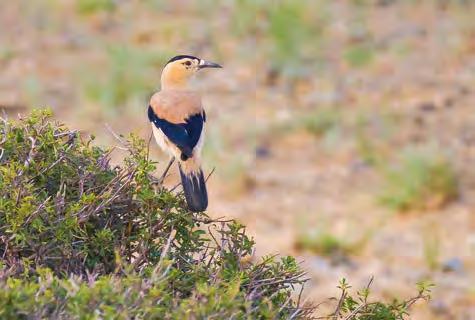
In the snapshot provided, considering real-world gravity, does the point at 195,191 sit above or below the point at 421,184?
below

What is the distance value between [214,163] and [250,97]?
1.70 meters

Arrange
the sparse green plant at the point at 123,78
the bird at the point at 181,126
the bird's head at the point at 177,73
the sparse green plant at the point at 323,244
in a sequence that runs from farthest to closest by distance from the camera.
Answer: the sparse green plant at the point at 123,78 < the sparse green plant at the point at 323,244 < the bird's head at the point at 177,73 < the bird at the point at 181,126

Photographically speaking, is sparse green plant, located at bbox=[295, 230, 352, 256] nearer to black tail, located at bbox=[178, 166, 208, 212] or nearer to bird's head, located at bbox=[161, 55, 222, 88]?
bird's head, located at bbox=[161, 55, 222, 88]

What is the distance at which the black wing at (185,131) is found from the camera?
5.09m

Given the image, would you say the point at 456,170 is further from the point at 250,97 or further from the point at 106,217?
→ the point at 106,217

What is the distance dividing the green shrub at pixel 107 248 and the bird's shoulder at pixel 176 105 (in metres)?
0.81

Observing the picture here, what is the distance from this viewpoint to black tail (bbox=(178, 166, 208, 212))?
4350 mm

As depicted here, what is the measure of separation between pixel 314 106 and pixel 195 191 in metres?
6.87

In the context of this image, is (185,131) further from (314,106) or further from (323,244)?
(314,106)

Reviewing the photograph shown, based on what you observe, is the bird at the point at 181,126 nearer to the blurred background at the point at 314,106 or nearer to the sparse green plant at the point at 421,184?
the blurred background at the point at 314,106

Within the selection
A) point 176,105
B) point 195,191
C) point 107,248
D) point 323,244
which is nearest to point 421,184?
point 323,244

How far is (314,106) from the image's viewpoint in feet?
37.3

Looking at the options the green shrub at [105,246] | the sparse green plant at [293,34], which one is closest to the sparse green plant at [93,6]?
the sparse green plant at [293,34]

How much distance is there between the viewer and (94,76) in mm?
12008
